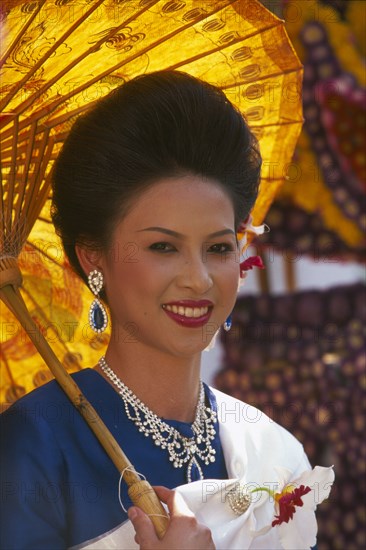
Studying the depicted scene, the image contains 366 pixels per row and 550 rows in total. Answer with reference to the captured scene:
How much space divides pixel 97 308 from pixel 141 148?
0.32 m

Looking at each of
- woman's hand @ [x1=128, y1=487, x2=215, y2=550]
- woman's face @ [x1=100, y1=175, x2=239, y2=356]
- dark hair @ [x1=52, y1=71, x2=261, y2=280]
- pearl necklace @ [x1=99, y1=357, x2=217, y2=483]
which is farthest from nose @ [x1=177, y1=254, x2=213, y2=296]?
woman's hand @ [x1=128, y1=487, x2=215, y2=550]

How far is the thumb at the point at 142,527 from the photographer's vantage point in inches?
64.4

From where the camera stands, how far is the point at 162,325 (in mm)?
1838

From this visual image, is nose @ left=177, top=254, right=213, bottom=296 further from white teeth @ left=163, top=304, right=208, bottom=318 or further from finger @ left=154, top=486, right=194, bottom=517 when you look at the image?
finger @ left=154, top=486, right=194, bottom=517

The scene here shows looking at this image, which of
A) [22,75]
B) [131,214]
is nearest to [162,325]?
[131,214]

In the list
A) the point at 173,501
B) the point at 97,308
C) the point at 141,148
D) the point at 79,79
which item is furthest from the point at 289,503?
the point at 79,79

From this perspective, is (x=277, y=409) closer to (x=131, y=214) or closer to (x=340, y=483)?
(x=340, y=483)

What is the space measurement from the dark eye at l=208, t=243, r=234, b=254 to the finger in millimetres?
440

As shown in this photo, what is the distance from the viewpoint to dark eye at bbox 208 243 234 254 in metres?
1.89

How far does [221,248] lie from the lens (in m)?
1.90

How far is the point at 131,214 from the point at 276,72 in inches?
19.5

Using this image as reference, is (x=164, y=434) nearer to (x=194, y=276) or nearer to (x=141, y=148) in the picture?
(x=194, y=276)

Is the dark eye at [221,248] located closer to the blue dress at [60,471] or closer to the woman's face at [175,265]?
the woman's face at [175,265]

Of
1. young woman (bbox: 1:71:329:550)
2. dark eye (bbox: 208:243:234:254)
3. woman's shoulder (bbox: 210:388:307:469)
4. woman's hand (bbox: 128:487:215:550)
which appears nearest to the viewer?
woman's hand (bbox: 128:487:215:550)
